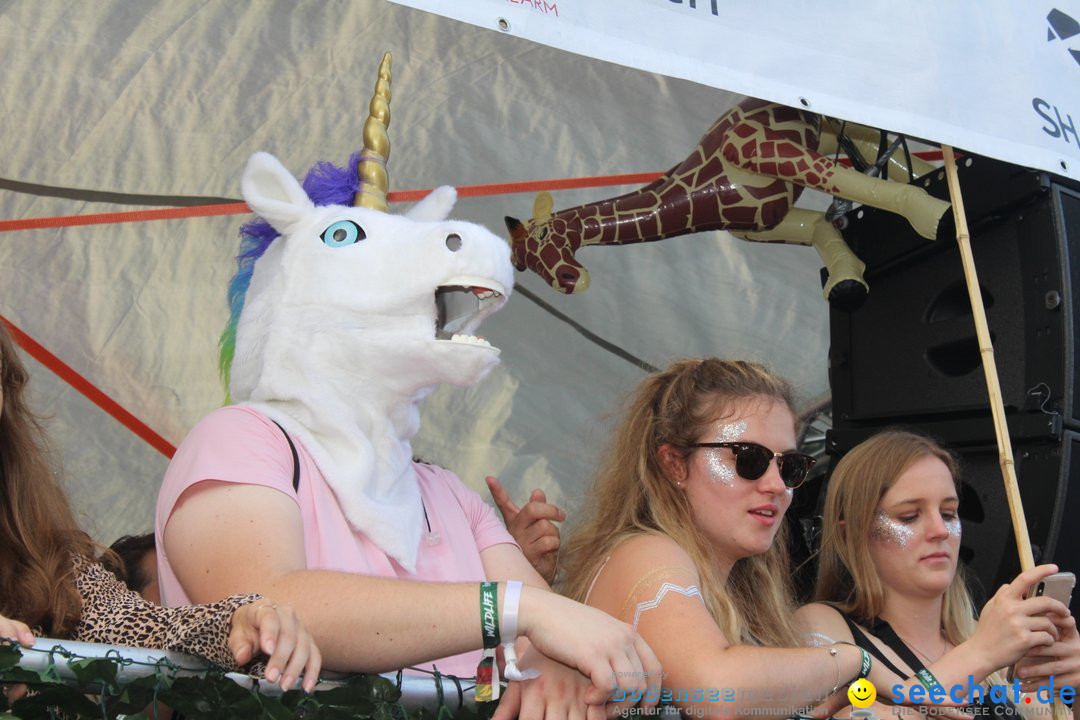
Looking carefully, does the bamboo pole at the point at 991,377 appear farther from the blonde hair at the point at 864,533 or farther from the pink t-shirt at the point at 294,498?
the pink t-shirt at the point at 294,498

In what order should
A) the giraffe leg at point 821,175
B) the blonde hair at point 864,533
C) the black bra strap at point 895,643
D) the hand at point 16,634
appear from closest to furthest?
1. the hand at point 16,634
2. the black bra strap at point 895,643
3. the blonde hair at point 864,533
4. the giraffe leg at point 821,175

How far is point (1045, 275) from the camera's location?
2.62 m

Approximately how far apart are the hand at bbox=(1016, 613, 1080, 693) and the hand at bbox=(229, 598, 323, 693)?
4.61ft

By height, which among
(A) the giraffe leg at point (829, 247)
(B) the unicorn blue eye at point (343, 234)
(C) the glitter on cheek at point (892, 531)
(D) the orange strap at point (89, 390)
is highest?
(A) the giraffe leg at point (829, 247)

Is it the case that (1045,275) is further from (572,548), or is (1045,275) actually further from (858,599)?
(572,548)

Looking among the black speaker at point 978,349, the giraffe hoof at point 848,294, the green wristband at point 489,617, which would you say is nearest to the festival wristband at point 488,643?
the green wristband at point 489,617

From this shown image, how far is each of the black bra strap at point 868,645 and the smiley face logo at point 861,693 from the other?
46cm

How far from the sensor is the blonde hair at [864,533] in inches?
97.5

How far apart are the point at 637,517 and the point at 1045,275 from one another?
3.55ft

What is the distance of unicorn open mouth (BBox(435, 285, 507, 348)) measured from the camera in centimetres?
195

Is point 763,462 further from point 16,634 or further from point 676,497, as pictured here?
point 16,634

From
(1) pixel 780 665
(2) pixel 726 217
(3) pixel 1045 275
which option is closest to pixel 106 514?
(2) pixel 726 217

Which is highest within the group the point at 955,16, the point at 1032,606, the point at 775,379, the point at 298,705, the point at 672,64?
the point at 955,16

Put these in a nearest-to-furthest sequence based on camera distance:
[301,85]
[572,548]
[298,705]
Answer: [298,705] < [572,548] < [301,85]
